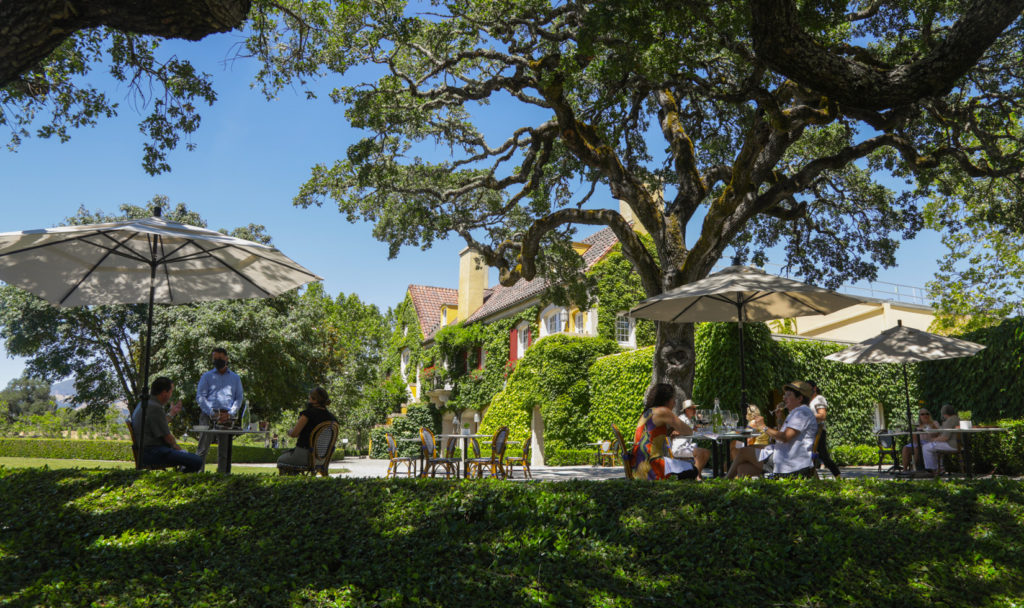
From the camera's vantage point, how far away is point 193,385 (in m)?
28.9

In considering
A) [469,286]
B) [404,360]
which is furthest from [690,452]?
[404,360]

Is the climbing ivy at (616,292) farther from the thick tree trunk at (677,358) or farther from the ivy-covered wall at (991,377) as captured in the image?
the thick tree trunk at (677,358)

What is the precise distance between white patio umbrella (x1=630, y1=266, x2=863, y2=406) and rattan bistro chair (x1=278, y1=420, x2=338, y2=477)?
4689mm

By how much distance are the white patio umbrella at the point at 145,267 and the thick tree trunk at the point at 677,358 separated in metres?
7.23

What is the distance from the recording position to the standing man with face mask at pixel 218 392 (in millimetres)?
8703

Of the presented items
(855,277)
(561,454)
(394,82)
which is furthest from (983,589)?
(561,454)

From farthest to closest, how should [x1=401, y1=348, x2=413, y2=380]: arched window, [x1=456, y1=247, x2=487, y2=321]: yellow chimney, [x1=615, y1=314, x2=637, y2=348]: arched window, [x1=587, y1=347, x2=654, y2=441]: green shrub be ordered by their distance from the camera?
[x1=401, y1=348, x2=413, y2=380]: arched window
[x1=456, y1=247, x2=487, y2=321]: yellow chimney
[x1=615, y1=314, x2=637, y2=348]: arched window
[x1=587, y1=347, x2=654, y2=441]: green shrub

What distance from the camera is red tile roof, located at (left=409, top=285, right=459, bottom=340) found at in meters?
40.8

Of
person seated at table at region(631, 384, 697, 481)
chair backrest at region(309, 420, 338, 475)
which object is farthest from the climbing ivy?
person seated at table at region(631, 384, 697, 481)

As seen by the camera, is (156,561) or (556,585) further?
(156,561)

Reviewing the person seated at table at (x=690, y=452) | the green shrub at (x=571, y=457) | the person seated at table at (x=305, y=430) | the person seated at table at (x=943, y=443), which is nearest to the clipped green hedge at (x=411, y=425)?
the green shrub at (x=571, y=457)

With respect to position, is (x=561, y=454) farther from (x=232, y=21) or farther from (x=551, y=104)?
(x=232, y=21)

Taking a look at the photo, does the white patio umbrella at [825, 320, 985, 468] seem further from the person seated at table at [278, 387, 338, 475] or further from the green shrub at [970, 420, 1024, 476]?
the person seated at table at [278, 387, 338, 475]

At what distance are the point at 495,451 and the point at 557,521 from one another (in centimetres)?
789
